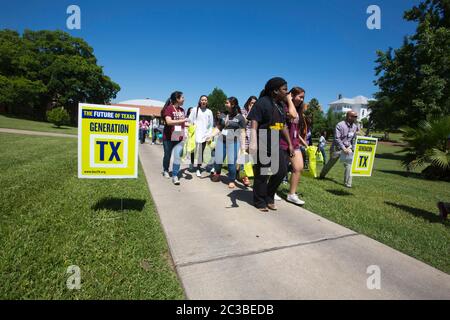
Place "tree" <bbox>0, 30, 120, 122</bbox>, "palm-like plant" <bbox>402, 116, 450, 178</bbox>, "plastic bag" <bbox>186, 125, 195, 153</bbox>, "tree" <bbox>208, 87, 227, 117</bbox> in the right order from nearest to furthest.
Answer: "plastic bag" <bbox>186, 125, 195, 153</bbox>
"palm-like plant" <bbox>402, 116, 450, 178</bbox>
"tree" <bbox>0, 30, 120, 122</bbox>
"tree" <bbox>208, 87, 227, 117</bbox>

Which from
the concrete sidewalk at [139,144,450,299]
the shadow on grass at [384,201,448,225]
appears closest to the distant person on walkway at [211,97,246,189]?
the concrete sidewalk at [139,144,450,299]

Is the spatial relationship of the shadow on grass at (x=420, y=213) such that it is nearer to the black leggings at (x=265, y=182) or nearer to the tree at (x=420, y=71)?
the black leggings at (x=265, y=182)

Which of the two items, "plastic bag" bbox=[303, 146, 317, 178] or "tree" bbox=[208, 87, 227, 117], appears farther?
"tree" bbox=[208, 87, 227, 117]

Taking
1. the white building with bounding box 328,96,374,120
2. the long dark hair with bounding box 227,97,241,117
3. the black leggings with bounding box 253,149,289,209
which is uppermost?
the white building with bounding box 328,96,374,120

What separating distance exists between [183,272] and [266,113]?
267 centimetres

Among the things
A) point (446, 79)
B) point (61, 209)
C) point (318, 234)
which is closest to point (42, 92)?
point (61, 209)

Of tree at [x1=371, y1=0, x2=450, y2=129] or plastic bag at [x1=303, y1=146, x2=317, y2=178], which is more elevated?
tree at [x1=371, y1=0, x2=450, y2=129]

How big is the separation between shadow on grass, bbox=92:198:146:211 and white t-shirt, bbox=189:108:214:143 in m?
2.76

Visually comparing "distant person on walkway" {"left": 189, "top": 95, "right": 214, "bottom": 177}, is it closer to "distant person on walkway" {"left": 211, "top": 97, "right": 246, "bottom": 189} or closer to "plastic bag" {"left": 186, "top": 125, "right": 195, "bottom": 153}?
"plastic bag" {"left": 186, "top": 125, "right": 195, "bottom": 153}

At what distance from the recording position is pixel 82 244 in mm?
2488

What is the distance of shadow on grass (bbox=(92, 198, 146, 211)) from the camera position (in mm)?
3570

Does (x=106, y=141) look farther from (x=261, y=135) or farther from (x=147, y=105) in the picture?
(x=147, y=105)

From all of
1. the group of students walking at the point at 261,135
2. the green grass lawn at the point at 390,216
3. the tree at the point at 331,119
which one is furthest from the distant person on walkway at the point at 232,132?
the tree at the point at 331,119

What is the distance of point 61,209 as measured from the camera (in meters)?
3.33
